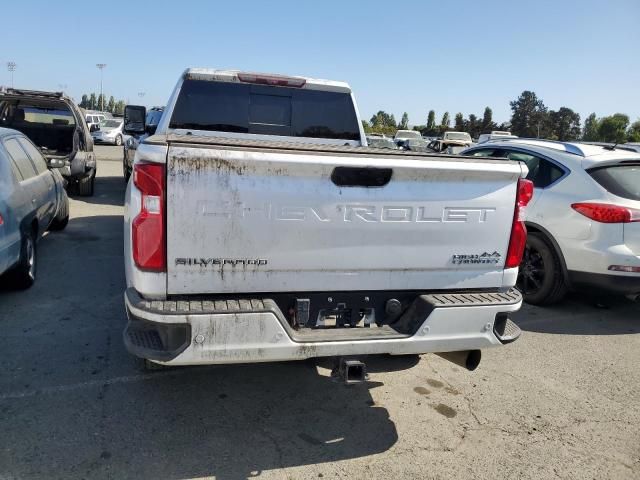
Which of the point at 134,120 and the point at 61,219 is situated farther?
the point at 61,219

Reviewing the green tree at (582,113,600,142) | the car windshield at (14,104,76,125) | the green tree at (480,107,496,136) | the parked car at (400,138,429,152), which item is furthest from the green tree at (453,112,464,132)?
the car windshield at (14,104,76,125)

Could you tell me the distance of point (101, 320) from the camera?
467cm

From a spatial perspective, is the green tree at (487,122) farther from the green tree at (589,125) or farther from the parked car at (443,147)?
the parked car at (443,147)

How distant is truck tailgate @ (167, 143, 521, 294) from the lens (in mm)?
2568

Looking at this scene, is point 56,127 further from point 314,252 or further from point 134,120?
point 314,252

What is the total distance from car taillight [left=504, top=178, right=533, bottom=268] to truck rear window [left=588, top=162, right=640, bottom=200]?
2.61 meters

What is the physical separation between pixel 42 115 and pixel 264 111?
28.2ft

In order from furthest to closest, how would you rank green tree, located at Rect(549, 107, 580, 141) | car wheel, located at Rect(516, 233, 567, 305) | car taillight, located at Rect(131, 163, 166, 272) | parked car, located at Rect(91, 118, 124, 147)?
green tree, located at Rect(549, 107, 580, 141) < parked car, located at Rect(91, 118, 124, 147) < car wheel, located at Rect(516, 233, 567, 305) < car taillight, located at Rect(131, 163, 166, 272)

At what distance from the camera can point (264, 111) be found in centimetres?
524

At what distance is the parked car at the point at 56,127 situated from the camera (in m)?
10.0

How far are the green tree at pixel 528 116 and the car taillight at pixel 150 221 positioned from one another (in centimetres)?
8561

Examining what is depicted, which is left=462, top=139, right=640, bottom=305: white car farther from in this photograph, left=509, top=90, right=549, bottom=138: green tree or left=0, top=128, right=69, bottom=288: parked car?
left=509, top=90, right=549, bottom=138: green tree

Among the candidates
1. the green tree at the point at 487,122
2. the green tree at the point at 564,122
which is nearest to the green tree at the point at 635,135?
the green tree at the point at 487,122

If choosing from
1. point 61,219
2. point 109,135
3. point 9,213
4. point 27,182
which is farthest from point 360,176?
point 109,135
